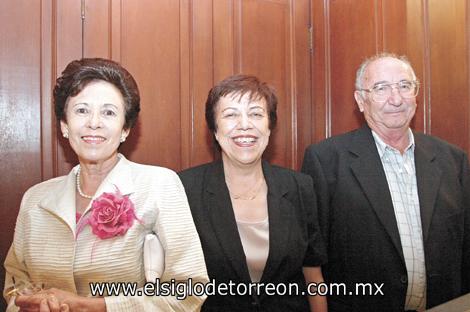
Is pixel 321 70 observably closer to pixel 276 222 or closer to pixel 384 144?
pixel 384 144

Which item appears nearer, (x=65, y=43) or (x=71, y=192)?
(x=71, y=192)

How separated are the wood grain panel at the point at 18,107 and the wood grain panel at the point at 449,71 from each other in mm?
1791

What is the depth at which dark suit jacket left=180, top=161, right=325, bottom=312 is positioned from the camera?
1.57m

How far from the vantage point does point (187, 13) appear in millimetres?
2090

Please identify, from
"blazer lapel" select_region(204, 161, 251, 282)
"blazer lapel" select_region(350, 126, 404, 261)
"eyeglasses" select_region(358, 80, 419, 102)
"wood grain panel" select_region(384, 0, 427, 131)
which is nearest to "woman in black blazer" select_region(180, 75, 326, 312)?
"blazer lapel" select_region(204, 161, 251, 282)

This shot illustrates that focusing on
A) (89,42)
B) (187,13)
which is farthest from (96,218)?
(187,13)

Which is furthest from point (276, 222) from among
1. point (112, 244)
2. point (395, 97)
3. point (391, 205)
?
point (395, 97)

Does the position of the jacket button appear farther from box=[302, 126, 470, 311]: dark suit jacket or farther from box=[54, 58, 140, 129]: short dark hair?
box=[54, 58, 140, 129]: short dark hair

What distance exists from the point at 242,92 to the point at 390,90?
2.17 ft

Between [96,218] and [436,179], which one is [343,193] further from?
[96,218]

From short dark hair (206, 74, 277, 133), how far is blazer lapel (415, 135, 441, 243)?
0.68 m

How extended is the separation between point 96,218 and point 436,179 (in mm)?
1393

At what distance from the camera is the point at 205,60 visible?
6.98ft

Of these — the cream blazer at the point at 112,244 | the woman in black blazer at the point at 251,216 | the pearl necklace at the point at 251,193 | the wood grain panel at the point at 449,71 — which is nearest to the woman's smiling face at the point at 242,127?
the woman in black blazer at the point at 251,216
